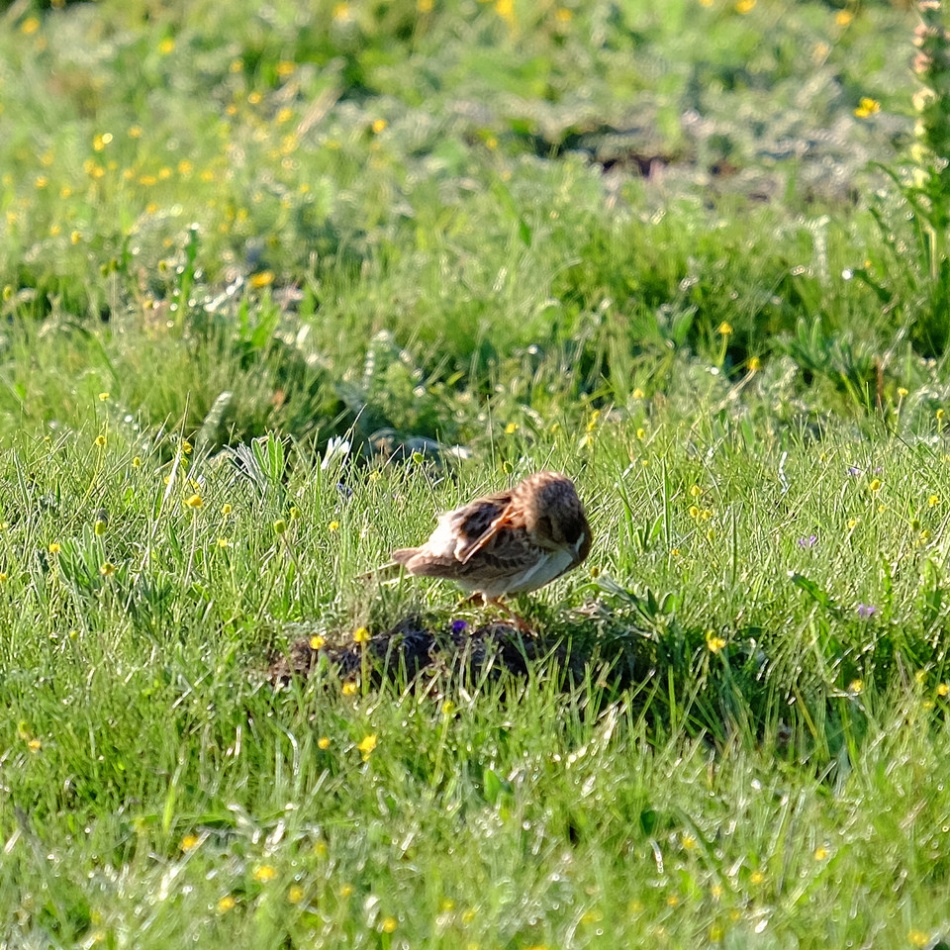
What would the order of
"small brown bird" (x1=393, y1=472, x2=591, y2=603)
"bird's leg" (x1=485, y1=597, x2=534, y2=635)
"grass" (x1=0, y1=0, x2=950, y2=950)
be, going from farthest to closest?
"bird's leg" (x1=485, y1=597, x2=534, y2=635)
"small brown bird" (x1=393, y1=472, x2=591, y2=603)
"grass" (x1=0, y1=0, x2=950, y2=950)

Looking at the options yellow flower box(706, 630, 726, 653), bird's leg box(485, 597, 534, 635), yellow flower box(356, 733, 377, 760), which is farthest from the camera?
bird's leg box(485, 597, 534, 635)

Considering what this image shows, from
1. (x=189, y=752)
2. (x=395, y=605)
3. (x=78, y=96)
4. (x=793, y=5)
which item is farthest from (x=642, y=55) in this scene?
(x=189, y=752)

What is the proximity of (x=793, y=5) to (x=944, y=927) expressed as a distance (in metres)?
8.42

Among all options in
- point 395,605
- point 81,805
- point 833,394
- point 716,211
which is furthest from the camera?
point 716,211

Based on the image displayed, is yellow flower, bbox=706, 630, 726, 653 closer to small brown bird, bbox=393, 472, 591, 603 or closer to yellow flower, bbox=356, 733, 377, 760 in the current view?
small brown bird, bbox=393, 472, 591, 603

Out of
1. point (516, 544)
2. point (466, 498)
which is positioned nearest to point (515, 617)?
point (516, 544)

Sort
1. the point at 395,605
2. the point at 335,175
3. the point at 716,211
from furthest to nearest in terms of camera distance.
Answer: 1. the point at 335,175
2. the point at 716,211
3. the point at 395,605

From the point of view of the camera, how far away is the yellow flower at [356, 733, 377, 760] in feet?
11.8

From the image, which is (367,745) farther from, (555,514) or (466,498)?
(466,498)

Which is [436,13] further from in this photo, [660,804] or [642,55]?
[660,804]

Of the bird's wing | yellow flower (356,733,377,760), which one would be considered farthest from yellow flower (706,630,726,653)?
yellow flower (356,733,377,760)

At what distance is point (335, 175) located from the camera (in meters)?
8.13

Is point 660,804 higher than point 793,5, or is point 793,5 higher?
point 793,5

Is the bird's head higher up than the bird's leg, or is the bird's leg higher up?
the bird's head
